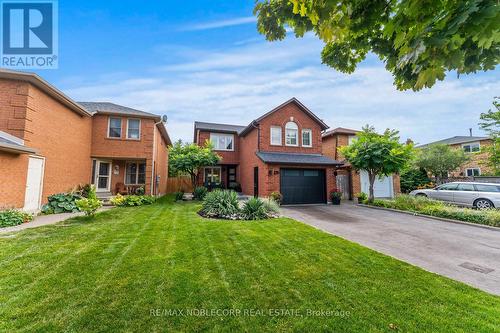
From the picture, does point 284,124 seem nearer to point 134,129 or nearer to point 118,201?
point 134,129

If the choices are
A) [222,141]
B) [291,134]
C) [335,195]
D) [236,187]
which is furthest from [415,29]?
[222,141]

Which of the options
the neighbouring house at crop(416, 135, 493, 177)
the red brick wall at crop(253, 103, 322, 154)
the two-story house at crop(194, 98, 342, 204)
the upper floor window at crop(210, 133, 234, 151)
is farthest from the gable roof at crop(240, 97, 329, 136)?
the neighbouring house at crop(416, 135, 493, 177)

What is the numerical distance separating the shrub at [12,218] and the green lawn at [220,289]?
1.80 meters

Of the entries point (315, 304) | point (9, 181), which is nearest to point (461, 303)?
point (315, 304)

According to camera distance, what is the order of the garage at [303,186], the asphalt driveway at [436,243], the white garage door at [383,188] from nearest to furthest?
the asphalt driveway at [436,243] < the garage at [303,186] < the white garage door at [383,188]

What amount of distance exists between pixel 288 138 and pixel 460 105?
1020 centimetres

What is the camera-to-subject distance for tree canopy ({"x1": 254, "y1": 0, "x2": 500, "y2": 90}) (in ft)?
5.52

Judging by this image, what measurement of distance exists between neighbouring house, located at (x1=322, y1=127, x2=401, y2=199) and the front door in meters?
17.7

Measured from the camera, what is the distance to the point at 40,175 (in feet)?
29.9

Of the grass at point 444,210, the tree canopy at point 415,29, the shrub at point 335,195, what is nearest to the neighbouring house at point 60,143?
the tree canopy at point 415,29

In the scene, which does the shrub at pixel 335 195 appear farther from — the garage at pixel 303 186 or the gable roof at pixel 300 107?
the gable roof at pixel 300 107

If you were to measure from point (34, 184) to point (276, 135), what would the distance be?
544 inches

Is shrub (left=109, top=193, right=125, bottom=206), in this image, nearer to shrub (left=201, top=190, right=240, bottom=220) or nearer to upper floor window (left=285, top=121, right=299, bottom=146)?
shrub (left=201, top=190, right=240, bottom=220)

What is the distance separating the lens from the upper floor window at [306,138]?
55.1ft
